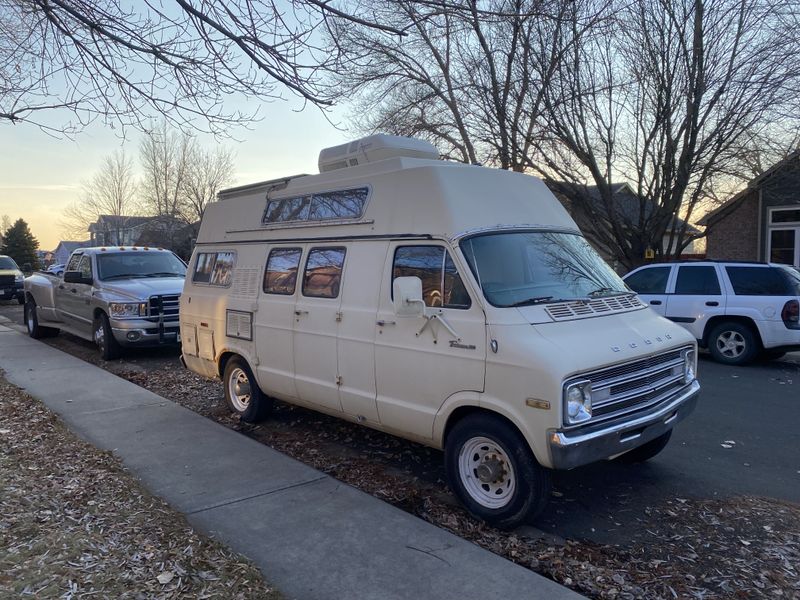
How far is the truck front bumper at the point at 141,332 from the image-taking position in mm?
10484

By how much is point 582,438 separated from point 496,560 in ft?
3.03

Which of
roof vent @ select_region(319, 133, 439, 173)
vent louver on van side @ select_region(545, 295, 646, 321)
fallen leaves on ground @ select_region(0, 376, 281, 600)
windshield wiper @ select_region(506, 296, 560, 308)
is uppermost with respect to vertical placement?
roof vent @ select_region(319, 133, 439, 173)

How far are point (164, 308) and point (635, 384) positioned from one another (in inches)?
338

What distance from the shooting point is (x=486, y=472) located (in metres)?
4.43

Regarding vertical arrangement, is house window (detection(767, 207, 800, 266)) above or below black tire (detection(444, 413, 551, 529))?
above

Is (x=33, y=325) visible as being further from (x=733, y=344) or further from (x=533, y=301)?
(x=733, y=344)

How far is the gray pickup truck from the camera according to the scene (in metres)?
10.6

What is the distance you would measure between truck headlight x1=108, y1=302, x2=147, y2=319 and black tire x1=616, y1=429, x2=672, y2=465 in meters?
8.16

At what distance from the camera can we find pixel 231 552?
383 cm

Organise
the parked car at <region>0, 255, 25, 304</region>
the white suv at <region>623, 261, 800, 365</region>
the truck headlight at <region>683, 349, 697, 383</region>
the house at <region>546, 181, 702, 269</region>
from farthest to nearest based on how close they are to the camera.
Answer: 1. the parked car at <region>0, 255, 25, 304</region>
2. the house at <region>546, 181, 702, 269</region>
3. the white suv at <region>623, 261, 800, 365</region>
4. the truck headlight at <region>683, 349, 697, 383</region>

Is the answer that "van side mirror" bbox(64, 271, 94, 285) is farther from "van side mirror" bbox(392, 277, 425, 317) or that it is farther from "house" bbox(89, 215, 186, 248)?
"house" bbox(89, 215, 186, 248)

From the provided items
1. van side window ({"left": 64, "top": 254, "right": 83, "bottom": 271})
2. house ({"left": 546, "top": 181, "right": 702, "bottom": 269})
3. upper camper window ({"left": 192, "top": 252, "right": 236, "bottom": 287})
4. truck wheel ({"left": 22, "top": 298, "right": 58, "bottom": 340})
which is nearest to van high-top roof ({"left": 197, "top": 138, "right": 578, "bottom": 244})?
upper camper window ({"left": 192, "top": 252, "right": 236, "bottom": 287})

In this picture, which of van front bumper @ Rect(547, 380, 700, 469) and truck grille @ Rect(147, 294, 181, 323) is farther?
truck grille @ Rect(147, 294, 181, 323)

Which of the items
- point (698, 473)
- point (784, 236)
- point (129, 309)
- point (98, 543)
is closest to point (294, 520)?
point (98, 543)
